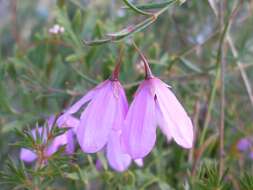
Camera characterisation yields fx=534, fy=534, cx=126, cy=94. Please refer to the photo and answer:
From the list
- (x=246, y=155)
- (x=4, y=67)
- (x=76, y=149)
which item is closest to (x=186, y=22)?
(x=246, y=155)

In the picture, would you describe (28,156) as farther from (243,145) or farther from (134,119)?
(243,145)

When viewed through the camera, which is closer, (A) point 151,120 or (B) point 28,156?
(A) point 151,120

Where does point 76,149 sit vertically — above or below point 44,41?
below

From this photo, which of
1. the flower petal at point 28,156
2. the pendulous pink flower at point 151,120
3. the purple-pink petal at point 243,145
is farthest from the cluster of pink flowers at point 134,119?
the purple-pink petal at point 243,145

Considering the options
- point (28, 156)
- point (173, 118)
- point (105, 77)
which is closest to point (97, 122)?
point (173, 118)

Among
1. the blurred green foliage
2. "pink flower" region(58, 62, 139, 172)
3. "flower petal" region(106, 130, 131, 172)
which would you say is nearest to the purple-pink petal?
the blurred green foliage

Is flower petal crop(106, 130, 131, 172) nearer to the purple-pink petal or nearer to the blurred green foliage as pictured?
the blurred green foliage

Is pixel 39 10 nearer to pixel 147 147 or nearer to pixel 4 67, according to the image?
pixel 4 67
